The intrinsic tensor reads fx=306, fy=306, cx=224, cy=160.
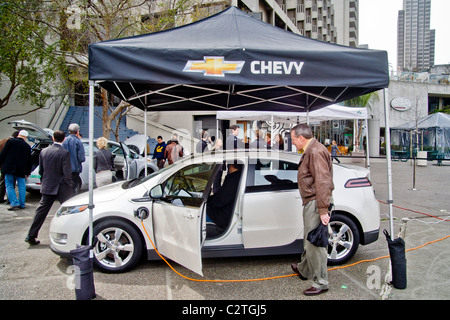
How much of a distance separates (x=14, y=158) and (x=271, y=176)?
607 centimetres

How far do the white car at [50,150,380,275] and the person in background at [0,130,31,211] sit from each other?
394 centimetres

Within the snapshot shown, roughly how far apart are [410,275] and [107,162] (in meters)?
6.01

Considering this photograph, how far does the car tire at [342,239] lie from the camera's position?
4.04m

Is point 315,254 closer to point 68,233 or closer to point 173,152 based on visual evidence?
point 68,233

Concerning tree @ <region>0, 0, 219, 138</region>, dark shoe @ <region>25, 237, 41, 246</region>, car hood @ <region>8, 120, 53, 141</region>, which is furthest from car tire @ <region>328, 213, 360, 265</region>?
tree @ <region>0, 0, 219, 138</region>

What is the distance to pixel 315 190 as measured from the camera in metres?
3.21

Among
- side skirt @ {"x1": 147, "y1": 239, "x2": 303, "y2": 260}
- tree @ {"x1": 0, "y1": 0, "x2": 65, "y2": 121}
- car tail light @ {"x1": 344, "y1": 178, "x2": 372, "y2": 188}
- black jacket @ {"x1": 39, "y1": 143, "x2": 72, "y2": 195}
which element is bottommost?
side skirt @ {"x1": 147, "y1": 239, "x2": 303, "y2": 260}

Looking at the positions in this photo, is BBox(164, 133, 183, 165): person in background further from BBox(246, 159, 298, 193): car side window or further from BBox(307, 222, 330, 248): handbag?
BBox(307, 222, 330, 248): handbag

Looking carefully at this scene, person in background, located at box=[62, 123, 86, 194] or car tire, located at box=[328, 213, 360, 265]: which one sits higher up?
person in background, located at box=[62, 123, 86, 194]

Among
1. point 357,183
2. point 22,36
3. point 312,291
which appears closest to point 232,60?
point 357,183

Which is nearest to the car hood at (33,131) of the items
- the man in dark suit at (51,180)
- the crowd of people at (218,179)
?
the crowd of people at (218,179)

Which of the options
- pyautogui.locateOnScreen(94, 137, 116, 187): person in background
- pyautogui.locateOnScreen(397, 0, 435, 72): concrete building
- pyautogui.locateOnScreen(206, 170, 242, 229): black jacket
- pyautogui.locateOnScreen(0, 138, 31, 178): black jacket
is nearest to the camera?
pyautogui.locateOnScreen(206, 170, 242, 229): black jacket

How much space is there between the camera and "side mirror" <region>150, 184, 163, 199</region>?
12.1 ft

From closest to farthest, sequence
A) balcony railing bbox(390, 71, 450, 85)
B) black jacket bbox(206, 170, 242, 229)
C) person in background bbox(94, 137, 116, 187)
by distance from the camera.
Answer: black jacket bbox(206, 170, 242, 229), person in background bbox(94, 137, 116, 187), balcony railing bbox(390, 71, 450, 85)
